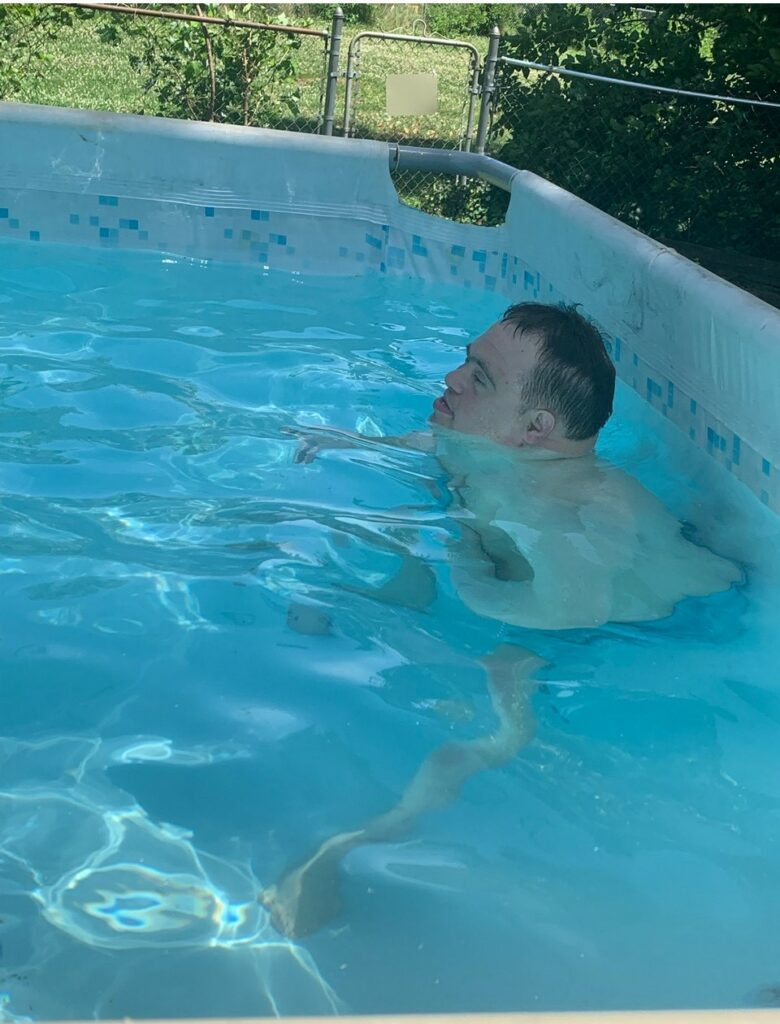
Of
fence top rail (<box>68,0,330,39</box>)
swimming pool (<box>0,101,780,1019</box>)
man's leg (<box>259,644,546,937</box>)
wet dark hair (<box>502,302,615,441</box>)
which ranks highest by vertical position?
fence top rail (<box>68,0,330,39</box>)

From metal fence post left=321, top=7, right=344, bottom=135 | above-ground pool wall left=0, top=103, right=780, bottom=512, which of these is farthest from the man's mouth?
metal fence post left=321, top=7, right=344, bottom=135

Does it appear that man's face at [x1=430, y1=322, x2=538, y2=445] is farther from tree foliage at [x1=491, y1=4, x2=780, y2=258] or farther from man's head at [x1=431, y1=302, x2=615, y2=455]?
tree foliage at [x1=491, y1=4, x2=780, y2=258]

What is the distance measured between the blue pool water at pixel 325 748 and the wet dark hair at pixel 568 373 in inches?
14.5

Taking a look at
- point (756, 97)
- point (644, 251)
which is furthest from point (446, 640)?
point (756, 97)

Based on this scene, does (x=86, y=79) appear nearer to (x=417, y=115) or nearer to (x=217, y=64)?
(x=217, y=64)

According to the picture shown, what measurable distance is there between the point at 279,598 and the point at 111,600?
0.35 m

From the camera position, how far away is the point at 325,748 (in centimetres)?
213

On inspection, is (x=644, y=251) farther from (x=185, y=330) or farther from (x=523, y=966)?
(x=523, y=966)

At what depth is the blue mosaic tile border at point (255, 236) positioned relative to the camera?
5.70m

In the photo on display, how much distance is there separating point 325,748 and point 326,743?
17 mm

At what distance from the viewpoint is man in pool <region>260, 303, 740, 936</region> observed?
234cm

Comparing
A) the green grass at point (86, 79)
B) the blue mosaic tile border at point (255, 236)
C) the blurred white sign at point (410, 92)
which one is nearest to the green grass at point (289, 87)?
the green grass at point (86, 79)

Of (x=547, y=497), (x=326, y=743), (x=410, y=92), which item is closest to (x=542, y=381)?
(x=547, y=497)

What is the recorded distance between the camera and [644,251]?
400 centimetres
